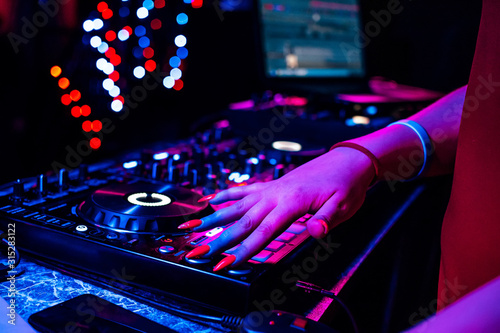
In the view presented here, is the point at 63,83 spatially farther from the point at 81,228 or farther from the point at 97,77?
the point at 81,228

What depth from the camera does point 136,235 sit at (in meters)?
0.58

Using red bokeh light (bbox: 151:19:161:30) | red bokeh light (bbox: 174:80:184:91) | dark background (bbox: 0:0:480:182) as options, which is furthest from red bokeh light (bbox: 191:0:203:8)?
red bokeh light (bbox: 174:80:184:91)

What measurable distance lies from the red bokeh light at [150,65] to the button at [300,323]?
3.71 ft

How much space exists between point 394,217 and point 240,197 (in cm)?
48

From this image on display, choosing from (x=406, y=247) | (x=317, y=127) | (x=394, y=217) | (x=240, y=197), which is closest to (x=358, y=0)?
(x=317, y=127)

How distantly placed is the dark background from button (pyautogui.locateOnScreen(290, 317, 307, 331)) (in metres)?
1.00

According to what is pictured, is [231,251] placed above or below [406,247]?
above

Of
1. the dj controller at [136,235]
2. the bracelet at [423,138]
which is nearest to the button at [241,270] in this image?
the dj controller at [136,235]

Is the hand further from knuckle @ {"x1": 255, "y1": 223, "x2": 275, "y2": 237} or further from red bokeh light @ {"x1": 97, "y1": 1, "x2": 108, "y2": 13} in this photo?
red bokeh light @ {"x1": 97, "y1": 1, "x2": 108, "y2": 13}

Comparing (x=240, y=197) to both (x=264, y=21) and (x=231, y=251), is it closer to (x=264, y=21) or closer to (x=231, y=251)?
(x=231, y=251)

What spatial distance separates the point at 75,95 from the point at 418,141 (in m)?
0.94

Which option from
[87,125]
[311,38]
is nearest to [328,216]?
[87,125]

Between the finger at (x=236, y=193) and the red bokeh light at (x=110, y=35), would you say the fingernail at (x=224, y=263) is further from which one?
the red bokeh light at (x=110, y=35)

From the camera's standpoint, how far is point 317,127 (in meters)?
1.24
